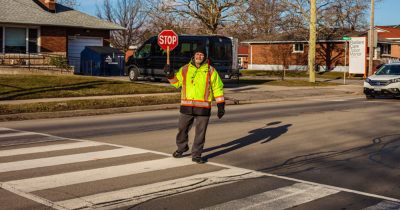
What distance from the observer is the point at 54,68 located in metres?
31.1

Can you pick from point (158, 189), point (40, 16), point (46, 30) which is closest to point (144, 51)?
point (46, 30)

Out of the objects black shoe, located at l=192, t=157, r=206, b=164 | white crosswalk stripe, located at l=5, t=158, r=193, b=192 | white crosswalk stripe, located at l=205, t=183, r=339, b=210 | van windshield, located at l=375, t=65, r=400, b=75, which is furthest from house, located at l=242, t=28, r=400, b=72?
white crosswalk stripe, located at l=205, t=183, r=339, b=210

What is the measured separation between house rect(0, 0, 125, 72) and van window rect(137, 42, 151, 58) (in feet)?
28.8

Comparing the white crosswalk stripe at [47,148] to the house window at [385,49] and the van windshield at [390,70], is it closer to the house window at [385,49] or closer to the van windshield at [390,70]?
the van windshield at [390,70]

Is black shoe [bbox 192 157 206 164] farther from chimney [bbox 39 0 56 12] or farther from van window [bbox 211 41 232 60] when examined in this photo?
chimney [bbox 39 0 56 12]

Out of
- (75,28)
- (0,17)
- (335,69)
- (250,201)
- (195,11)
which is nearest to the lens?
(250,201)

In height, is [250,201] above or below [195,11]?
below

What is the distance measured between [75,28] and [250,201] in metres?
31.2

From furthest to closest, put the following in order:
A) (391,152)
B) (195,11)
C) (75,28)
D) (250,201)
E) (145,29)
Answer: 1. (145,29)
2. (195,11)
3. (75,28)
4. (391,152)
5. (250,201)

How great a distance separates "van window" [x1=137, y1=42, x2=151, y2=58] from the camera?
26.5 m

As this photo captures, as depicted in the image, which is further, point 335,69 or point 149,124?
point 335,69

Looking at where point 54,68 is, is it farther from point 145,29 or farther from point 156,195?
point 145,29

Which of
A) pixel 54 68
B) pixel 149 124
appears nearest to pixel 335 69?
pixel 54 68

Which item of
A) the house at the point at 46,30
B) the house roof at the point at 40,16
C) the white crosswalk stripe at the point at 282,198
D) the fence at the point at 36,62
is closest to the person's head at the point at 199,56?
the white crosswalk stripe at the point at 282,198
